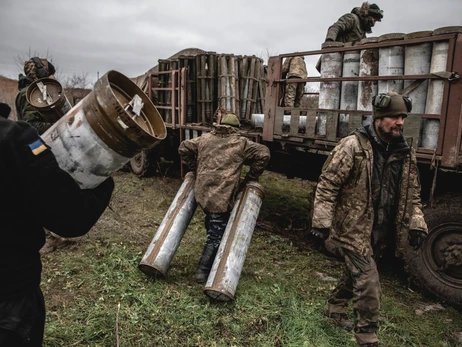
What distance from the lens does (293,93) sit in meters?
6.07

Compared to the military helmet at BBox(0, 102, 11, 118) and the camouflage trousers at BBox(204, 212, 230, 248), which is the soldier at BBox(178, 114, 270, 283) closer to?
the camouflage trousers at BBox(204, 212, 230, 248)

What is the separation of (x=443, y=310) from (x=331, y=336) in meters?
1.46

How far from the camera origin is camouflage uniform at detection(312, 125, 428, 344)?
3.02 metres

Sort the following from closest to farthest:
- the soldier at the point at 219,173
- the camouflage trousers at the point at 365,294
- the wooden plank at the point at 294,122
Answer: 1. the camouflage trousers at the point at 365,294
2. the soldier at the point at 219,173
3. the wooden plank at the point at 294,122

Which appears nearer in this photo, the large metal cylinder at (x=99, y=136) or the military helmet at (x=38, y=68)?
the large metal cylinder at (x=99, y=136)

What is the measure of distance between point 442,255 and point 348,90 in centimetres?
213

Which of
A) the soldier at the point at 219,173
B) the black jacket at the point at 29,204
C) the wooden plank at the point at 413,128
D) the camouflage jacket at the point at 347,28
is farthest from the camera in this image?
the camouflage jacket at the point at 347,28

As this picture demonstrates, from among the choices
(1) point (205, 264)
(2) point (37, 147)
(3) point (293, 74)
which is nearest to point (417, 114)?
(3) point (293, 74)

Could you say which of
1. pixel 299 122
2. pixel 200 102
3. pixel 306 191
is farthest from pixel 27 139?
pixel 306 191

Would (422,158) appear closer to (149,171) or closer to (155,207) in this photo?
(155,207)

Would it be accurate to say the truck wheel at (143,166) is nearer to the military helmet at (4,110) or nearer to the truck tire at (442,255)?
the truck tire at (442,255)

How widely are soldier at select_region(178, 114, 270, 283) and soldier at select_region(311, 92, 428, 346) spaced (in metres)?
1.38

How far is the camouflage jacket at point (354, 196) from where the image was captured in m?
3.05

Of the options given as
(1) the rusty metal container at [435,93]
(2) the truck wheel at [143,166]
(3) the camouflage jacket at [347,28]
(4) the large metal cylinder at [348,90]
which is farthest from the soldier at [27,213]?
(2) the truck wheel at [143,166]
